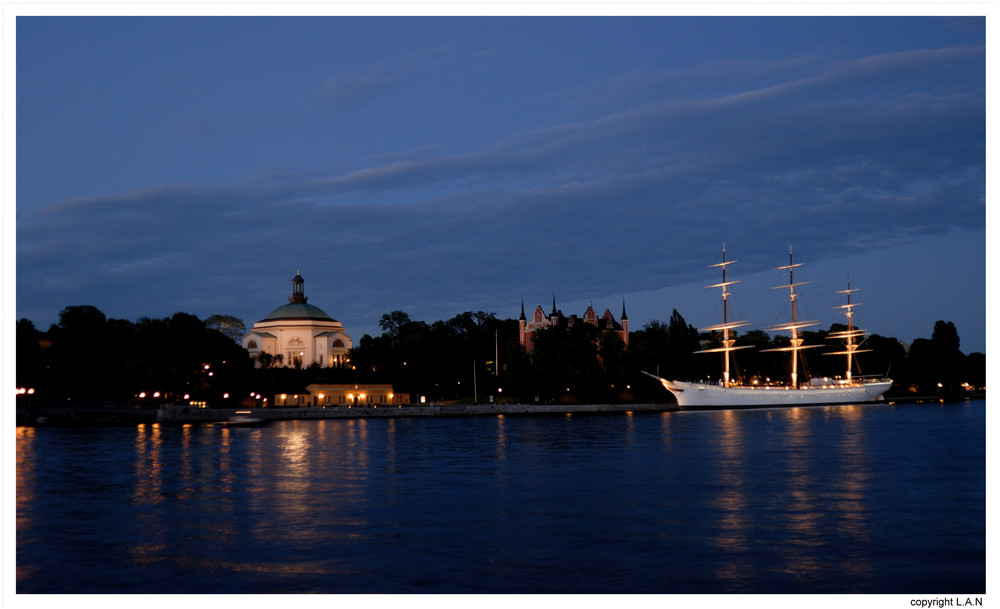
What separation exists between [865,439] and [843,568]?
47260 millimetres

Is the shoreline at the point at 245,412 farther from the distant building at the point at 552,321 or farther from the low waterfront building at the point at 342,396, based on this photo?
the distant building at the point at 552,321

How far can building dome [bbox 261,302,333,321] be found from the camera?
187375 millimetres

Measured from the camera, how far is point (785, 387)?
156 m

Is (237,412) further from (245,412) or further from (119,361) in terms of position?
(119,361)

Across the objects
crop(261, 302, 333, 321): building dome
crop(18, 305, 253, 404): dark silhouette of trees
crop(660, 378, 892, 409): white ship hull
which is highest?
crop(261, 302, 333, 321): building dome

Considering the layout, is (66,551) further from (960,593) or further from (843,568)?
(960,593)

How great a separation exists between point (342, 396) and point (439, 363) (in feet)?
48.5

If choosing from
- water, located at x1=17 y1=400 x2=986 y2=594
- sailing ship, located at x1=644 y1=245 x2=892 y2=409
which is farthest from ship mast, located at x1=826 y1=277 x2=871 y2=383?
water, located at x1=17 y1=400 x2=986 y2=594

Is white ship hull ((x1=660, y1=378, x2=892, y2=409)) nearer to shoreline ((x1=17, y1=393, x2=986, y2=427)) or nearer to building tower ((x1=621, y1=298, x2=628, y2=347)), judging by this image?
shoreline ((x1=17, y1=393, x2=986, y2=427))

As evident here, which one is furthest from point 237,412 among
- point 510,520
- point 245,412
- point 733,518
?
point 733,518

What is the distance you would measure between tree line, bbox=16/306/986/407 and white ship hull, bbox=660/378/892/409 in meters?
3.76

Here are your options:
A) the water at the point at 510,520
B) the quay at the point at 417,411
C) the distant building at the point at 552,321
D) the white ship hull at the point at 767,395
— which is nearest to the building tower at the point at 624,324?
the distant building at the point at 552,321

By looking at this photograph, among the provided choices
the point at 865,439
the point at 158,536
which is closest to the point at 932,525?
the point at 158,536

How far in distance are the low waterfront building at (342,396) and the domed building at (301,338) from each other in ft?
145
